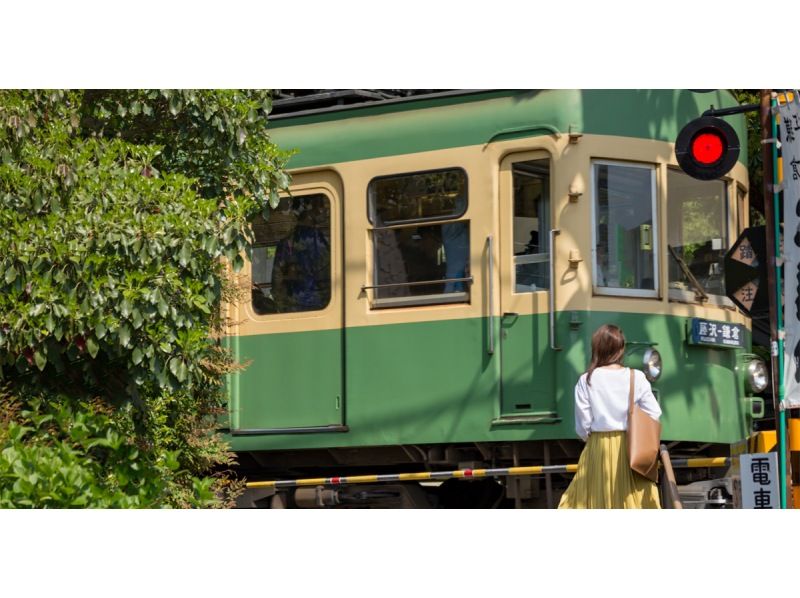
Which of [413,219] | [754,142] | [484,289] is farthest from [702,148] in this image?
[754,142]

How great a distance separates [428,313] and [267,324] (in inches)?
59.8

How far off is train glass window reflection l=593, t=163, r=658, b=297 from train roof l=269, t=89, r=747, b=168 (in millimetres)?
336

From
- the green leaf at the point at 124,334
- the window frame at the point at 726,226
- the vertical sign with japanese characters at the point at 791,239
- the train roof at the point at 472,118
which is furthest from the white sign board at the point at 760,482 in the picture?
the green leaf at the point at 124,334

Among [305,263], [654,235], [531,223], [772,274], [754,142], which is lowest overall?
[772,274]

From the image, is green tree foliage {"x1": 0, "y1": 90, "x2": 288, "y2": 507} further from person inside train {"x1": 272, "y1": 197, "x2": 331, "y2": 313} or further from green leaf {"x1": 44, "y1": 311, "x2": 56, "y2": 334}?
person inside train {"x1": 272, "y1": 197, "x2": 331, "y2": 313}

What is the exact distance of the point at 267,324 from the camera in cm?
1093

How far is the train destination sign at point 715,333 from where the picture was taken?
1018 centimetres

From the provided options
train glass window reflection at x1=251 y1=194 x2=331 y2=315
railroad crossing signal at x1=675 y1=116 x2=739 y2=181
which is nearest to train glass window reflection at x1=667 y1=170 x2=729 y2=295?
railroad crossing signal at x1=675 y1=116 x2=739 y2=181

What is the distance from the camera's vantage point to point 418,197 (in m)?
10.3

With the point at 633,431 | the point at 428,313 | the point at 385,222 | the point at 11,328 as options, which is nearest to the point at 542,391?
the point at 428,313

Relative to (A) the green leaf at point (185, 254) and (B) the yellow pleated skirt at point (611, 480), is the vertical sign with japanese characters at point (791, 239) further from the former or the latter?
(A) the green leaf at point (185, 254)

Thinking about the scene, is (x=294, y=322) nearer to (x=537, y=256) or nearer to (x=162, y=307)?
(x=537, y=256)

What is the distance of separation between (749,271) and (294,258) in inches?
156

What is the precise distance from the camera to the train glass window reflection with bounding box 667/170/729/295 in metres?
10.2
